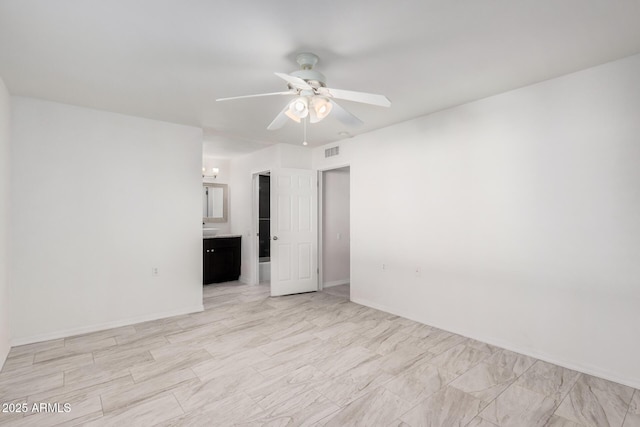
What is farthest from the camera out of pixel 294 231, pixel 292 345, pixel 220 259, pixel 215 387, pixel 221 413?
pixel 220 259

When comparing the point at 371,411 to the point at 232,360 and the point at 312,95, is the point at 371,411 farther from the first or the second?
the point at 312,95

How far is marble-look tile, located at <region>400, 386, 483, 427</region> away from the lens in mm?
2090

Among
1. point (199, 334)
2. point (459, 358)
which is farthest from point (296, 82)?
point (199, 334)

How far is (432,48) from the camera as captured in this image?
240 centimetres

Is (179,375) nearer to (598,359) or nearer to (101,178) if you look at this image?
(101,178)

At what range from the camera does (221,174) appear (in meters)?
6.86

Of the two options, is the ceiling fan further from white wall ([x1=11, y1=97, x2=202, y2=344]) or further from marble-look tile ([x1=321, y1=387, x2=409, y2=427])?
white wall ([x1=11, y1=97, x2=202, y2=344])

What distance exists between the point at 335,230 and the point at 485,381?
3780 mm

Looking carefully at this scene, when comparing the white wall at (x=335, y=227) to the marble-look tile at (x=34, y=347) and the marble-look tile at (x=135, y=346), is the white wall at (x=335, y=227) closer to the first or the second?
the marble-look tile at (x=135, y=346)

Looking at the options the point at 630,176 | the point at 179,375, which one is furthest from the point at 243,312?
the point at 630,176

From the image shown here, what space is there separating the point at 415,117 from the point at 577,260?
230cm

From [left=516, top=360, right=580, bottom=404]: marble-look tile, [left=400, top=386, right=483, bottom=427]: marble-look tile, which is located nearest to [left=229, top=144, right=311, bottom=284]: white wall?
[left=400, top=386, right=483, bottom=427]: marble-look tile

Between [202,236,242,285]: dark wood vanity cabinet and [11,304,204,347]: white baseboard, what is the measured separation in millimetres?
1670

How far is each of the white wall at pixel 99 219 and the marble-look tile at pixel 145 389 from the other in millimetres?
1655
